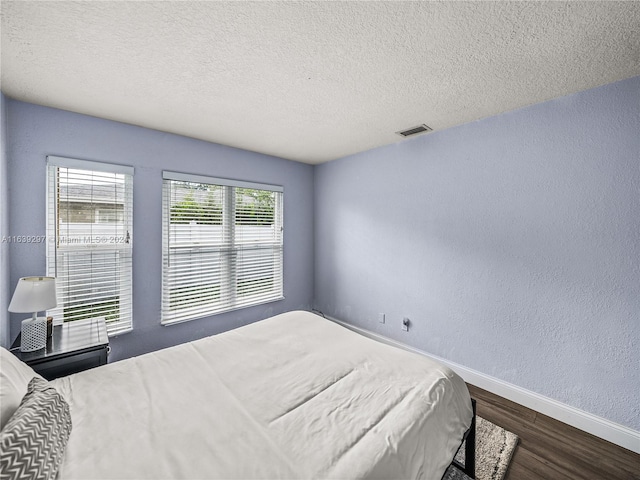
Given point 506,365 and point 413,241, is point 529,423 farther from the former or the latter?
point 413,241

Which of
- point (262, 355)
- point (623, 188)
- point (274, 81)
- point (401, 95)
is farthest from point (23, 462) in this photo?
point (623, 188)

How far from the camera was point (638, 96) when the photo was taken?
1.75m

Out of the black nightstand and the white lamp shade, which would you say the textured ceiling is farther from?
the black nightstand

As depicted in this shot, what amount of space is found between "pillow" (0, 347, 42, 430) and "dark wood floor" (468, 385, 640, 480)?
2464mm

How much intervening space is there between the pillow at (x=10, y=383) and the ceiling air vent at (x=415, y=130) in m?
3.21

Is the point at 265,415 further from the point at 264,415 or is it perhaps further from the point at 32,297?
the point at 32,297

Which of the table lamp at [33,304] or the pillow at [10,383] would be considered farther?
the table lamp at [33,304]

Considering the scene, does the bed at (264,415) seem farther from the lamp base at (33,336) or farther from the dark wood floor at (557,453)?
the dark wood floor at (557,453)

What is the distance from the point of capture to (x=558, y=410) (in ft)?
6.70

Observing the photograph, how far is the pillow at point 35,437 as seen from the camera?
783 millimetres

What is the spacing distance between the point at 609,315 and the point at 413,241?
1.57 m

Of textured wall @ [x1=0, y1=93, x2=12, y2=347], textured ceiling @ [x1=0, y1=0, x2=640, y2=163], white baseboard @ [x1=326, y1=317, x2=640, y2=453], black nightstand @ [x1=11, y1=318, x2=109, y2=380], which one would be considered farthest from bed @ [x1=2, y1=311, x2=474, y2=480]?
textured ceiling @ [x1=0, y1=0, x2=640, y2=163]

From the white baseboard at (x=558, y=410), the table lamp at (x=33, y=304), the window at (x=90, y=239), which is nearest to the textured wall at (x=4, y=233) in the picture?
the window at (x=90, y=239)

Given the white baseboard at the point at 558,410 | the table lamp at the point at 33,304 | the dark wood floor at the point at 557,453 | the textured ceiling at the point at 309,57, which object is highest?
the textured ceiling at the point at 309,57
